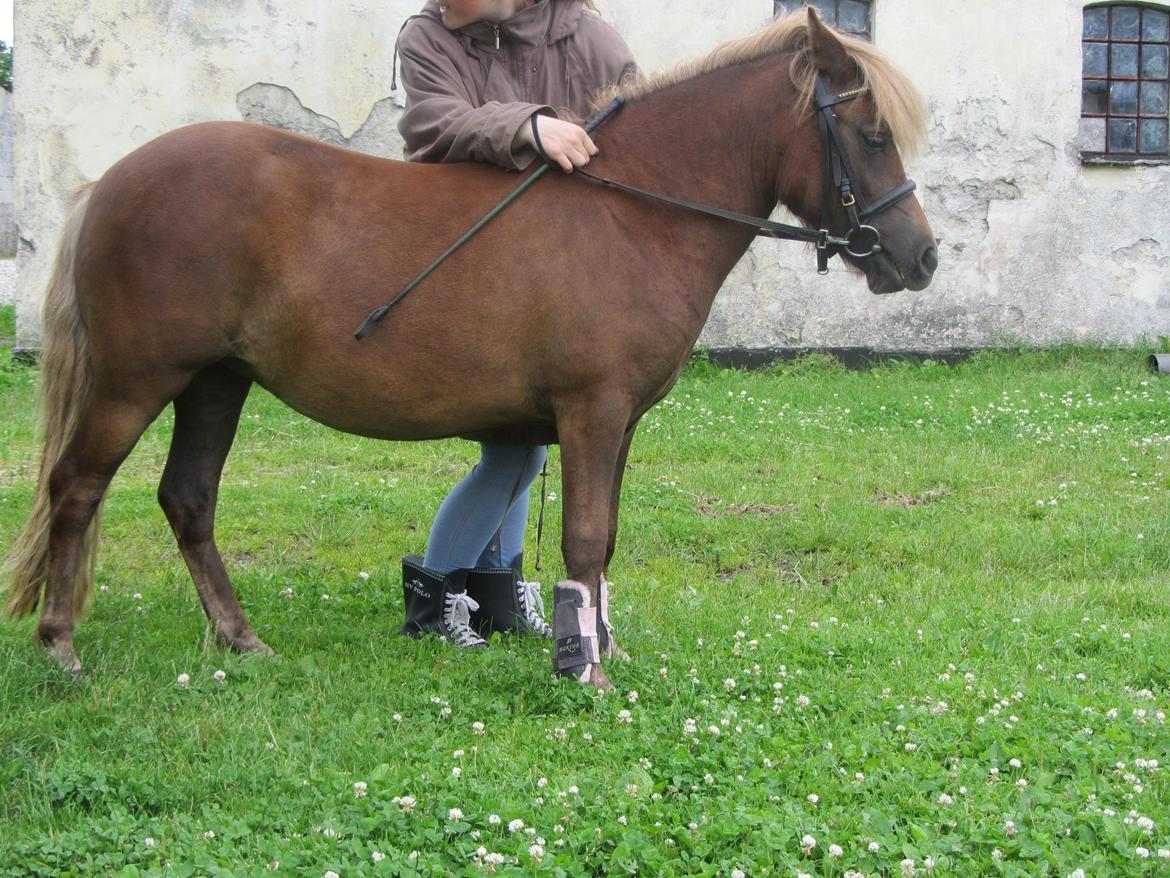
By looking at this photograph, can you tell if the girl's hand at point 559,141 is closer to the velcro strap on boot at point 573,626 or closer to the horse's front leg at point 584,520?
the horse's front leg at point 584,520

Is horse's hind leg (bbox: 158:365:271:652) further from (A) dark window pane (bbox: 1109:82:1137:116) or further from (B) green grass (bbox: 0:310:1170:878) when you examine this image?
(A) dark window pane (bbox: 1109:82:1137:116)

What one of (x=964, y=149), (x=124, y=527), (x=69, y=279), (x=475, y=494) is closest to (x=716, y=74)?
(x=475, y=494)

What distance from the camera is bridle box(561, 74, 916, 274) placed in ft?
12.2

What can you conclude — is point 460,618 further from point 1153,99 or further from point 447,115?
point 1153,99

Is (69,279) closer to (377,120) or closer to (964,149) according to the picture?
(377,120)

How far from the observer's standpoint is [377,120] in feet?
35.2

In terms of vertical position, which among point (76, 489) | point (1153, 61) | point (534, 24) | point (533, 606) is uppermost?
point (534, 24)

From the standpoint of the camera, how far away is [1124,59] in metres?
12.4

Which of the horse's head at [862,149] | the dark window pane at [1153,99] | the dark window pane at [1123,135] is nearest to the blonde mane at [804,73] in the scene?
the horse's head at [862,149]

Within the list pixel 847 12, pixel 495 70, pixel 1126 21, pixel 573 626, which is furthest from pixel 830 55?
pixel 1126 21

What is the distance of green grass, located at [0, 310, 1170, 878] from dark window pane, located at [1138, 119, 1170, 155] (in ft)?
22.0

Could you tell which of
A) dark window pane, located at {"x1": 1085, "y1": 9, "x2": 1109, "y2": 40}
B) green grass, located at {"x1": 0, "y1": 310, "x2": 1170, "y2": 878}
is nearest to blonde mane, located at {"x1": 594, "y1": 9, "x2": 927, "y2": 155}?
green grass, located at {"x1": 0, "y1": 310, "x2": 1170, "y2": 878}

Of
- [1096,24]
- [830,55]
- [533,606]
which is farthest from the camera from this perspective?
[1096,24]

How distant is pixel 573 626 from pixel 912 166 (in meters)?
8.19
